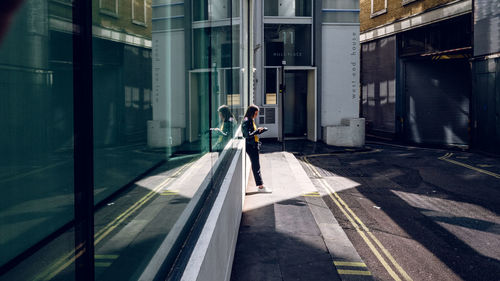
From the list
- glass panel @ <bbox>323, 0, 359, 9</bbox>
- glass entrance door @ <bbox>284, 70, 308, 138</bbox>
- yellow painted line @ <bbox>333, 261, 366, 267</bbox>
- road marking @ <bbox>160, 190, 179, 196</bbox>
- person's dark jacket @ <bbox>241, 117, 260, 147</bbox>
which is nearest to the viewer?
road marking @ <bbox>160, 190, 179, 196</bbox>

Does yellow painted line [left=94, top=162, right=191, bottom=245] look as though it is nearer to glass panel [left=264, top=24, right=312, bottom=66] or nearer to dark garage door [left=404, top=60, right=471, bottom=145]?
glass panel [left=264, top=24, right=312, bottom=66]

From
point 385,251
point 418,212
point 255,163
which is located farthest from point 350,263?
point 255,163

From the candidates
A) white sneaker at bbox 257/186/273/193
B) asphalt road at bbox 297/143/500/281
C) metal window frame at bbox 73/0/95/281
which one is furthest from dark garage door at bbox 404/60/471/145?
metal window frame at bbox 73/0/95/281

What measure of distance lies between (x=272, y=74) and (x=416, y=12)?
7218 mm

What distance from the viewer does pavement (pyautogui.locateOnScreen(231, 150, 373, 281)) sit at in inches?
170

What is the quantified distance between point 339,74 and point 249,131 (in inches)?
441

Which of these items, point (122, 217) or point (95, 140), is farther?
point (122, 217)

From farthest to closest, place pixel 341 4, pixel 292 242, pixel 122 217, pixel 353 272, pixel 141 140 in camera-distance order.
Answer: pixel 341 4 → pixel 292 242 → pixel 353 272 → pixel 141 140 → pixel 122 217

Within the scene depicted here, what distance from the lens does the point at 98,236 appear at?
1.01 m

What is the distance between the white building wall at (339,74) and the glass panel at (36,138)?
17.6 metres

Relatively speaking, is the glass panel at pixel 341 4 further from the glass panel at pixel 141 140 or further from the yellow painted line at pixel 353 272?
the glass panel at pixel 141 140

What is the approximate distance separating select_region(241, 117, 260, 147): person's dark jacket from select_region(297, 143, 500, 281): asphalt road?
1947 mm

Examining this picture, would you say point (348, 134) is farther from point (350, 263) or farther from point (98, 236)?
point (98, 236)

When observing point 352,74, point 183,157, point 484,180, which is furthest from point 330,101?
point 183,157
